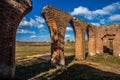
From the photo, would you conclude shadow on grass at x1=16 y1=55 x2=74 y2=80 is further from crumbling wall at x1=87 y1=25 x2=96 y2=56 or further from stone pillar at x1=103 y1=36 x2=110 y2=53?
stone pillar at x1=103 y1=36 x2=110 y2=53

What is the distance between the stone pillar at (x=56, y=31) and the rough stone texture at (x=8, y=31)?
13.0ft

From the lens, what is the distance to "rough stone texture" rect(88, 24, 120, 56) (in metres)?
19.6

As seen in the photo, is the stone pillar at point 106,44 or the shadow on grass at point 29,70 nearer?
the shadow on grass at point 29,70

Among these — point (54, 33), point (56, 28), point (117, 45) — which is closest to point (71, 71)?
point (54, 33)

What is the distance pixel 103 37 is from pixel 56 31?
35.9 feet

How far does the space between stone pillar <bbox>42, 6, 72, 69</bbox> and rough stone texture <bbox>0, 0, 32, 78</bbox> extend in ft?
13.0

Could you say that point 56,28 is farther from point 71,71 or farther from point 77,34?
point 77,34

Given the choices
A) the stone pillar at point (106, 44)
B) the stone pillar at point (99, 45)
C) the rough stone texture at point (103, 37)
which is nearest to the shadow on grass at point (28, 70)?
the rough stone texture at point (103, 37)

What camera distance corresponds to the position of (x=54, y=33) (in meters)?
11.8

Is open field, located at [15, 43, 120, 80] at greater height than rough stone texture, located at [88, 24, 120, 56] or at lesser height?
lesser

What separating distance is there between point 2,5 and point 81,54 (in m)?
11.1

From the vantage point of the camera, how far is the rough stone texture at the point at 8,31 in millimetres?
7148

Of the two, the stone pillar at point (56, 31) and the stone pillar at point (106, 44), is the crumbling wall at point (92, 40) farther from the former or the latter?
the stone pillar at point (56, 31)

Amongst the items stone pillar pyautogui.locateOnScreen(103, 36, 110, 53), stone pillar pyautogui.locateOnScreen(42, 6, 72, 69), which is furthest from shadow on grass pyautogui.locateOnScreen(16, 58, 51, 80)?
stone pillar pyautogui.locateOnScreen(103, 36, 110, 53)
